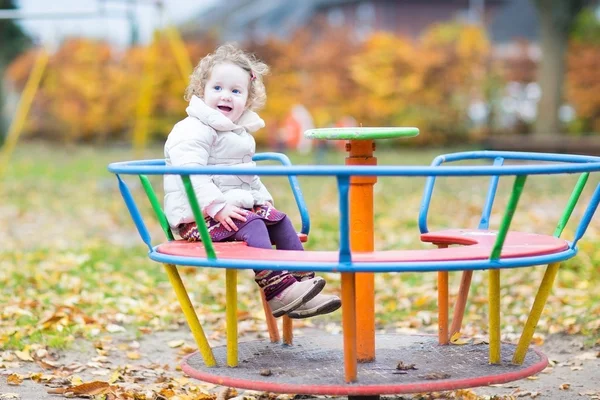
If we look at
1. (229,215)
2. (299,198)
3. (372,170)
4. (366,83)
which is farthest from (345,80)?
(372,170)

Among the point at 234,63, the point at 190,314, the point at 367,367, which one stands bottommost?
the point at 367,367

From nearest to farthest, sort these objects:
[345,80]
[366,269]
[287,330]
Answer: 1. [366,269]
2. [287,330]
3. [345,80]

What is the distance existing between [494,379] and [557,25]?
15.8 meters

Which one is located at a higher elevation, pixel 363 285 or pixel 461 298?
pixel 363 285

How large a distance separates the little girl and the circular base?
0.82ft

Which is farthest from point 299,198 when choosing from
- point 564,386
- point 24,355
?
point 24,355

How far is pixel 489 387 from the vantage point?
434cm

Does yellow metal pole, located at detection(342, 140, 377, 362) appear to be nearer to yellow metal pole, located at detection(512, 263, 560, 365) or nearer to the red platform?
the red platform

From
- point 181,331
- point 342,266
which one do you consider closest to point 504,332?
point 181,331

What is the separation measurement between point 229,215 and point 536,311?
1.15 meters

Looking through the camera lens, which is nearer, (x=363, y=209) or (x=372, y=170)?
(x=372, y=170)

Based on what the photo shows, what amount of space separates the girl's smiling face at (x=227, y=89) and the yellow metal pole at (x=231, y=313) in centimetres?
64

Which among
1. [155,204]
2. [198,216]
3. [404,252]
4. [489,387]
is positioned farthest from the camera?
[489,387]

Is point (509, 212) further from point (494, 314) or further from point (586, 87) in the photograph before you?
point (586, 87)
